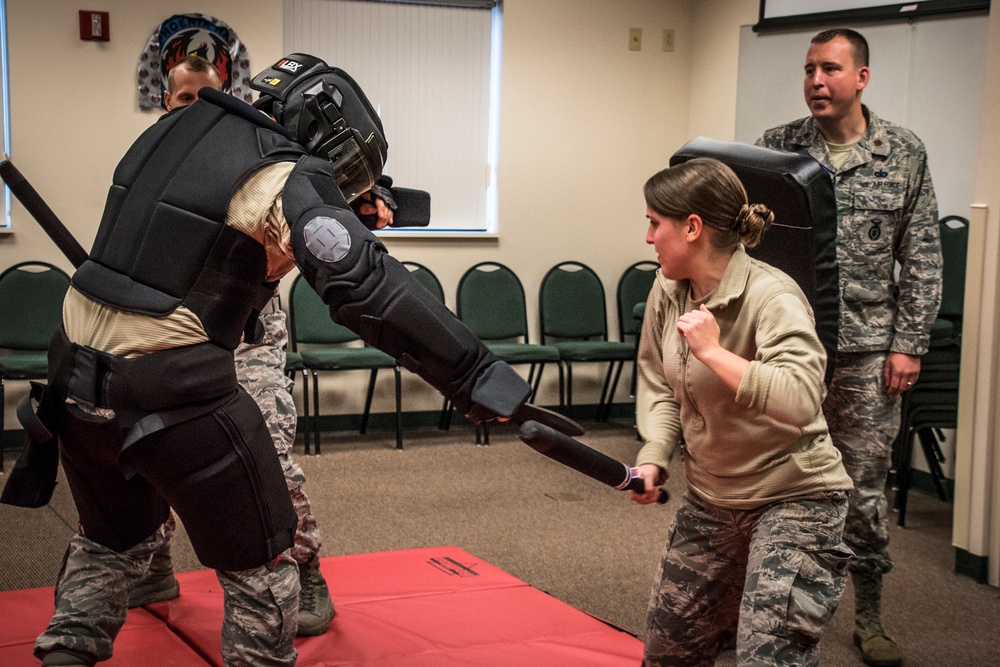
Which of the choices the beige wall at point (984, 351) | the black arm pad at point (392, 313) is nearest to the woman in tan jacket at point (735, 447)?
the black arm pad at point (392, 313)

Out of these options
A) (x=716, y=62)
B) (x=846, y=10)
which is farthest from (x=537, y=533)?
(x=716, y=62)

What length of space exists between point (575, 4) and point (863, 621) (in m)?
4.64

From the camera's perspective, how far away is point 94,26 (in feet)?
18.3

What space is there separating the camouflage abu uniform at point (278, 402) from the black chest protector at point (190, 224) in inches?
35.0

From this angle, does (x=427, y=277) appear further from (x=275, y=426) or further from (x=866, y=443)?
(x=866, y=443)

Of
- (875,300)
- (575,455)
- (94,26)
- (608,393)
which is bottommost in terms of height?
(608,393)

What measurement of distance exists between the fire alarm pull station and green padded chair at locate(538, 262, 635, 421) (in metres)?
2.95

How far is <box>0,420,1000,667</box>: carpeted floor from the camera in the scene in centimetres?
339

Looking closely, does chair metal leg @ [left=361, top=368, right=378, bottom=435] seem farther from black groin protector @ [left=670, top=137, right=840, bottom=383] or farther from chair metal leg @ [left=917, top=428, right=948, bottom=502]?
black groin protector @ [left=670, top=137, right=840, bottom=383]

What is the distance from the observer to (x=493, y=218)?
6.64m

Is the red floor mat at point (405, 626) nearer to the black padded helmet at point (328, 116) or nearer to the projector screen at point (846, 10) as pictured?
the black padded helmet at point (328, 116)

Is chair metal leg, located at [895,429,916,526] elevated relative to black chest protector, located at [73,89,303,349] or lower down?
lower down

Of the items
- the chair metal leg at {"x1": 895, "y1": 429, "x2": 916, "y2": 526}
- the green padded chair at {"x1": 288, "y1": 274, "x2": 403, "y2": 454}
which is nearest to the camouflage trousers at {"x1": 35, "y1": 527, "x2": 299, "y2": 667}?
the chair metal leg at {"x1": 895, "y1": 429, "x2": 916, "y2": 526}

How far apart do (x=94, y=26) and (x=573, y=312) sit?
3257 millimetres
